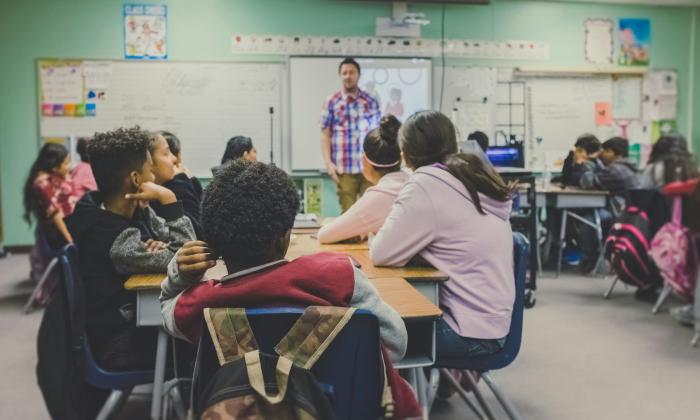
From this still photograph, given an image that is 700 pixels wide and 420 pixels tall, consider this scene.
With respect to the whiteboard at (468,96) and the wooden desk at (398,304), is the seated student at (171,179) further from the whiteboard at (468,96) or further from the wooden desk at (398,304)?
the whiteboard at (468,96)

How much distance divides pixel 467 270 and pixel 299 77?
4685 millimetres

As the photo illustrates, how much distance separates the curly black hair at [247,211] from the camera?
3.72 ft

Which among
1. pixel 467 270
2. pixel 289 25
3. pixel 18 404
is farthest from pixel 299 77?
pixel 467 270

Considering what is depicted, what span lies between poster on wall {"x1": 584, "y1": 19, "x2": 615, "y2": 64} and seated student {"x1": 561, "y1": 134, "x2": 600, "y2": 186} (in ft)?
4.59

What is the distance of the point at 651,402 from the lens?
2678 millimetres

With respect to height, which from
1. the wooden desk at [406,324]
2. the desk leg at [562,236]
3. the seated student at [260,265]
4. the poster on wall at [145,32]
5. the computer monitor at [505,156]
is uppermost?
the poster on wall at [145,32]

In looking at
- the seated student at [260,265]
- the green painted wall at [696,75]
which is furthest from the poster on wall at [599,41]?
the seated student at [260,265]

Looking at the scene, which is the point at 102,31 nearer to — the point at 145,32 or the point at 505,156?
the point at 145,32

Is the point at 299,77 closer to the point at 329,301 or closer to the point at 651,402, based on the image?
the point at 651,402

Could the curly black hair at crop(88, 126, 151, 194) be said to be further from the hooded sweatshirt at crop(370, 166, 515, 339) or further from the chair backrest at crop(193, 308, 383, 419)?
the chair backrest at crop(193, 308, 383, 419)

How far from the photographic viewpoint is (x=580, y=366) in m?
3.15

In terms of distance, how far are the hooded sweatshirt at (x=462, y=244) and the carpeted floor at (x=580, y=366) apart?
76 cm

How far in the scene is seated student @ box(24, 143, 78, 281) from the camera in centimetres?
419

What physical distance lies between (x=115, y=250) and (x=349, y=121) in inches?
140
